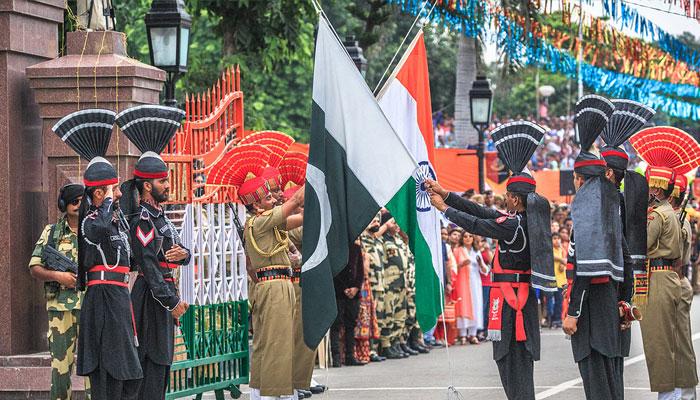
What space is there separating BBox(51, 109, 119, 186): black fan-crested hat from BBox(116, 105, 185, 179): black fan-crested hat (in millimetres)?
354

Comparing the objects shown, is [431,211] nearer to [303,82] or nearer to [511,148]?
[511,148]

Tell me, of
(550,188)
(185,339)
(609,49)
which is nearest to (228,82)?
(185,339)

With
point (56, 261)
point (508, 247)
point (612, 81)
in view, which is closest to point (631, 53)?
point (612, 81)

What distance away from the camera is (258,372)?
38.3 ft

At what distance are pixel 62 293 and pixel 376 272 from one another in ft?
25.2

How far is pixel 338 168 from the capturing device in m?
9.27

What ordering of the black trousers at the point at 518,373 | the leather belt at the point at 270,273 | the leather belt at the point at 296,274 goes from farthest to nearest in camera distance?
the leather belt at the point at 296,274, the leather belt at the point at 270,273, the black trousers at the point at 518,373

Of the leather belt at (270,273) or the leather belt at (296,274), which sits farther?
the leather belt at (296,274)

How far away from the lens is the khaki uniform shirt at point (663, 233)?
12383 mm

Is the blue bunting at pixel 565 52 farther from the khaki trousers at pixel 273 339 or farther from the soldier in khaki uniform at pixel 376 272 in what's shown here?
the khaki trousers at pixel 273 339

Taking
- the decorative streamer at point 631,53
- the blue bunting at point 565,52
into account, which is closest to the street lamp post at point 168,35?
the blue bunting at point 565,52

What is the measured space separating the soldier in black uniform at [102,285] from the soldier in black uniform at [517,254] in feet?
8.58

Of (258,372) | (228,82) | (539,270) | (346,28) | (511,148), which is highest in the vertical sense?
(346,28)

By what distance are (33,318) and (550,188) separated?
21.1m
